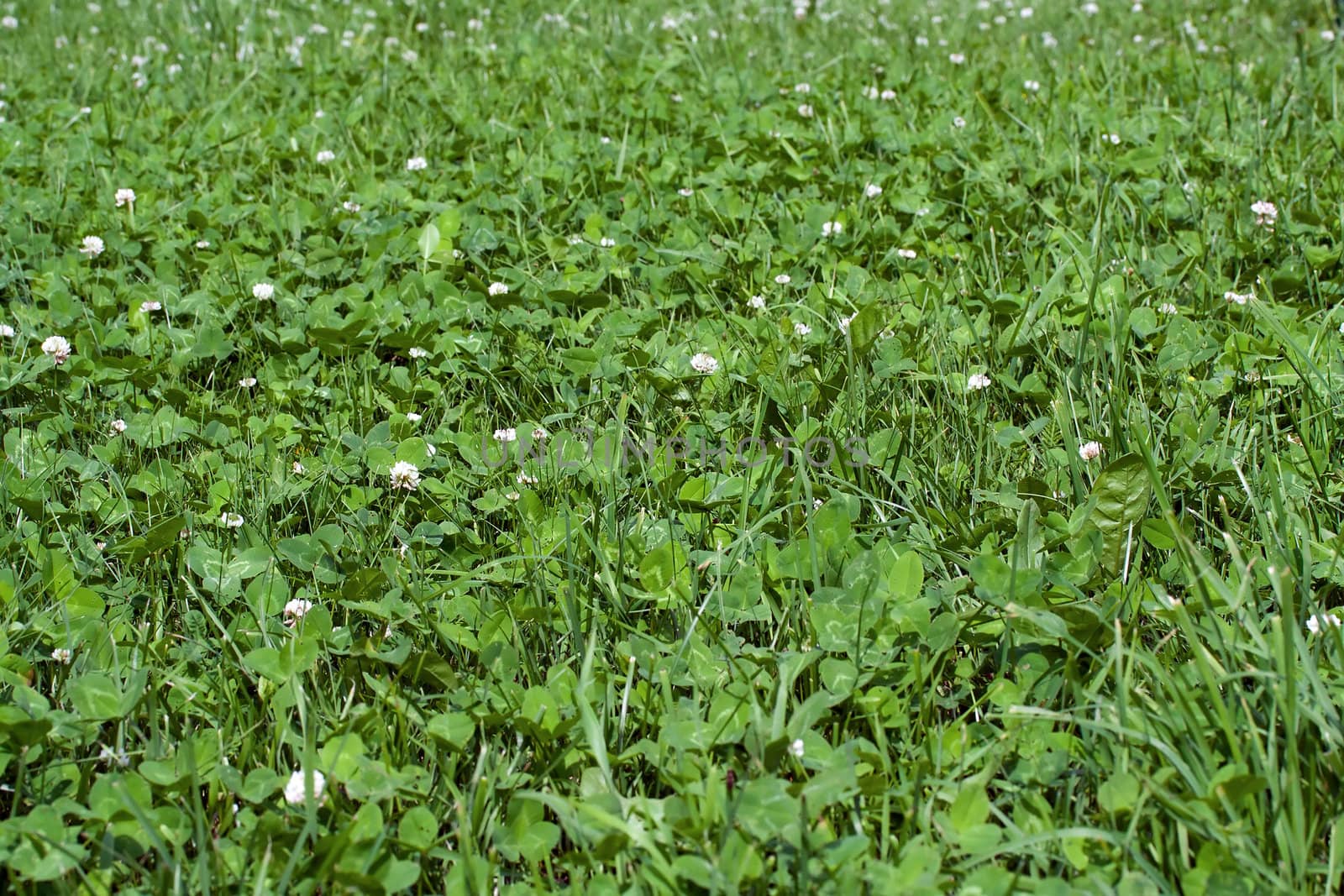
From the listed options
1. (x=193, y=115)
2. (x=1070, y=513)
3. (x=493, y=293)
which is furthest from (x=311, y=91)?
(x=1070, y=513)

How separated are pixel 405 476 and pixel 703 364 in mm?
788

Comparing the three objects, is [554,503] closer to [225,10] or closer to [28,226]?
[28,226]

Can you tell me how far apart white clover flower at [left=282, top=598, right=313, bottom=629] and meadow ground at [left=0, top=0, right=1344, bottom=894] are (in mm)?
13

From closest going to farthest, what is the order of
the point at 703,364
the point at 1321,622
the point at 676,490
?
the point at 1321,622 → the point at 676,490 → the point at 703,364

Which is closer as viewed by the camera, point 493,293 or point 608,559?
point 608,559

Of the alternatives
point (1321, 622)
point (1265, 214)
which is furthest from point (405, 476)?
point (1265, 214)

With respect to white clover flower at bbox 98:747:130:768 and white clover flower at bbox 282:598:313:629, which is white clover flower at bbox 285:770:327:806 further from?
white clover flower at bbox 282:598:313:629

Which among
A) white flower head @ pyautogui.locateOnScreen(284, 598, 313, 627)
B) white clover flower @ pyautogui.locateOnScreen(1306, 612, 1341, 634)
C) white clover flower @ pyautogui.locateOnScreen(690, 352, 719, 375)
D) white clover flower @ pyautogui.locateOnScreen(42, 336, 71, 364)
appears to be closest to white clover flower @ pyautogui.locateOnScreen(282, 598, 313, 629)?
white flower head @ pyautogui.locateOnScreen(284, 598, 313, 627)

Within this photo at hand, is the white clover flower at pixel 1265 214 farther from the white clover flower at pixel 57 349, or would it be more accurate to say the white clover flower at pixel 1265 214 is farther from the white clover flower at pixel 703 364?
the white clover flower at pixel 57 349

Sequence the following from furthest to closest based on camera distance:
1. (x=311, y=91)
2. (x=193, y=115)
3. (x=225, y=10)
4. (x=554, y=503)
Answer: (x=225, y=10)
(x=311, y=91)
(x=193, y=115)
(x=554, y=503)

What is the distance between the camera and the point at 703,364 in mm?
2900

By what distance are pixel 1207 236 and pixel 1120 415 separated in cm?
116

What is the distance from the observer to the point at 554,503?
8.13 feet

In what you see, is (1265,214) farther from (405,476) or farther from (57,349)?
(57,349)
